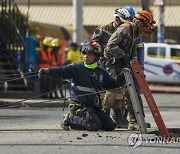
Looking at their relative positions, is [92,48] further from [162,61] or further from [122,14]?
[162,61]

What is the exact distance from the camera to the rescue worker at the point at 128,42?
35.7 ft

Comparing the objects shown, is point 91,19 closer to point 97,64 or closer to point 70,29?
point 70,29

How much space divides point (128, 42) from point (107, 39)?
73 cm

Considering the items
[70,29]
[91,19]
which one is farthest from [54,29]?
[91,19]

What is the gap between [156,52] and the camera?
27.6m

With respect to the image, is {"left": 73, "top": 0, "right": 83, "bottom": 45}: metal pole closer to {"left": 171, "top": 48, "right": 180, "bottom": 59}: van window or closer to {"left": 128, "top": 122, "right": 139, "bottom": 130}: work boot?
{"left": 171, "top": 48, "right": 180, "bottom": 59}: van window

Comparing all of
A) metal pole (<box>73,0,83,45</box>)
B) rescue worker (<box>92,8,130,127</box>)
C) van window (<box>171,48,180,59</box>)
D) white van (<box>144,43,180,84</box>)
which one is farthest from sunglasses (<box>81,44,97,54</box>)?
van window (<box>171,48,180,59</box>)

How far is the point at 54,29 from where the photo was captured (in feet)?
111

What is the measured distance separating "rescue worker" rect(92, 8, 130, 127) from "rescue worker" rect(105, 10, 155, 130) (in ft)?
0.82

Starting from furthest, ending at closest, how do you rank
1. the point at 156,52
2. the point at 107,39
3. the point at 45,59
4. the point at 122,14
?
the point at 156,52, the point at 45,59, the point at 107,39, the point at 122,14

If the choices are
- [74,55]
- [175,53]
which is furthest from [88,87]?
[175,53]

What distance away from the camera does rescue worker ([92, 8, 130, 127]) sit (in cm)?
1121

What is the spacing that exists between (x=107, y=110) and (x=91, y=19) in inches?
1046

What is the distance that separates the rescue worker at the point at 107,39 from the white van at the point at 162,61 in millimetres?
15931
